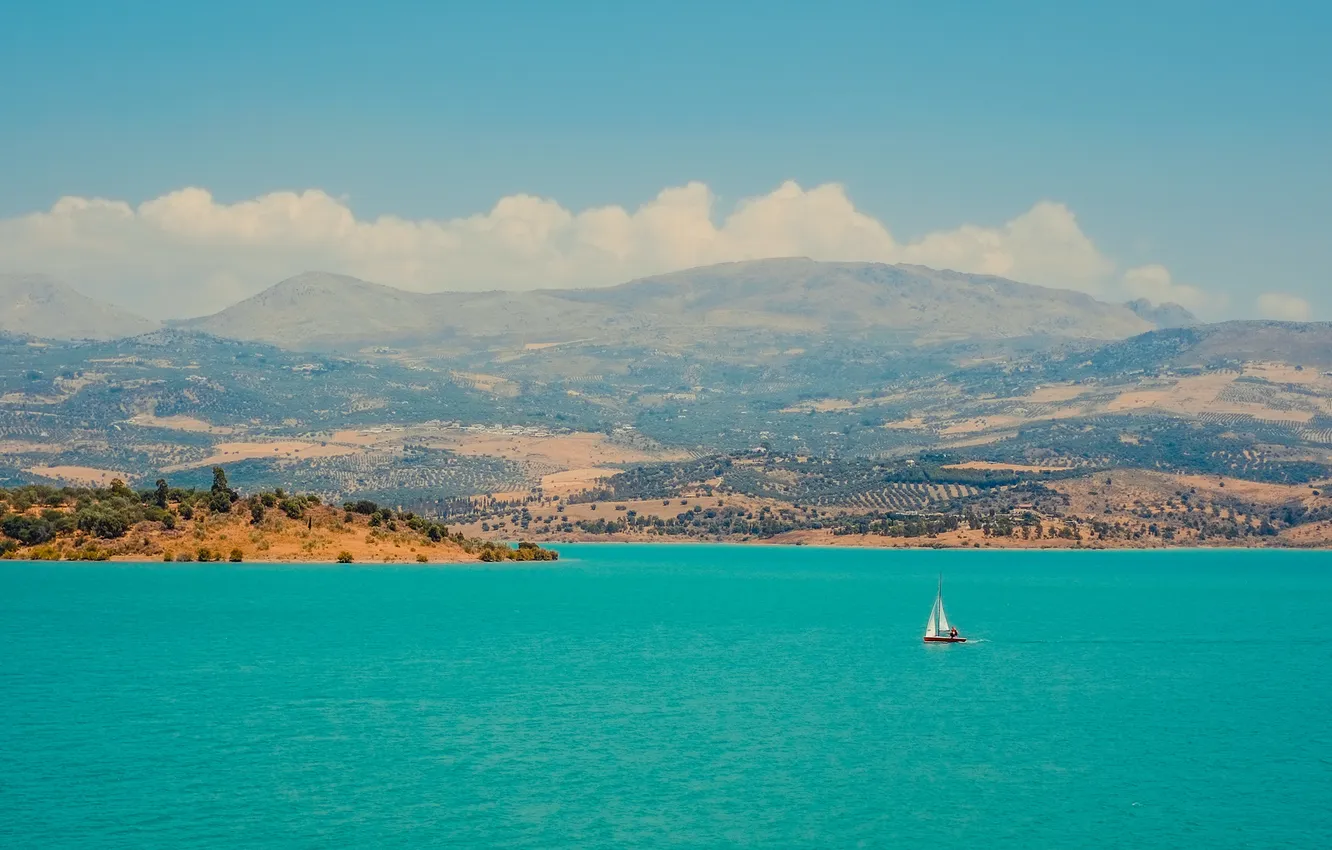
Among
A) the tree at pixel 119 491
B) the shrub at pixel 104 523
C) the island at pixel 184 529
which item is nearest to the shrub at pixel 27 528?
the island at pixel 184 529

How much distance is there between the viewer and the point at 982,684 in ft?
258

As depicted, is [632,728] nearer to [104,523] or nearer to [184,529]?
[104,523]

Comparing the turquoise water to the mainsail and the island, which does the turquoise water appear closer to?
the mainsail

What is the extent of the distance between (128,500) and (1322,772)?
122507mm

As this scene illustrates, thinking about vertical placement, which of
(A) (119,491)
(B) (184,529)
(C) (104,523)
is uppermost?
(A) (119,491)

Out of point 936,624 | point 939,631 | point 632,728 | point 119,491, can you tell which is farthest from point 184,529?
point 632,728

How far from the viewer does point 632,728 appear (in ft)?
204

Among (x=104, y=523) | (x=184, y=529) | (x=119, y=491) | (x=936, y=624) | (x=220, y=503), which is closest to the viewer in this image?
(x=936, y=624)

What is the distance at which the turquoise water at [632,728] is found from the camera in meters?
47.1

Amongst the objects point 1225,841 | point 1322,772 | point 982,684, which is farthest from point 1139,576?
point 1225,841

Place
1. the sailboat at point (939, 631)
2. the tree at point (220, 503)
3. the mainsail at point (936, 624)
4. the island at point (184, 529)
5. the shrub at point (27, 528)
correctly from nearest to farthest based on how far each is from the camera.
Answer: the sailboat at point (939, 631)
the mainsail at point (936, 624)
the shrub at point (27, 528)
the island at point (184, 529)
the tree at point (220, 503)

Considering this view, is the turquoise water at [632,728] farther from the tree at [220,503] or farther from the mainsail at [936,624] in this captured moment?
the tree at [220,503]

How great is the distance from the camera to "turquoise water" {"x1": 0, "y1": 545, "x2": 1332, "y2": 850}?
155 ft

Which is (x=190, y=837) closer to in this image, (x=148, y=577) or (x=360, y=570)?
(x=148, y=577)
